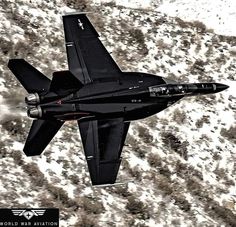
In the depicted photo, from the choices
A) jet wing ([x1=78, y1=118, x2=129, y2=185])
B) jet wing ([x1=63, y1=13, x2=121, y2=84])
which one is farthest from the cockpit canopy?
jet wing ([x1=78, y1=118, x2=129, y2=185])

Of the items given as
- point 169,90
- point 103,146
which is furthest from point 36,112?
point 169,90

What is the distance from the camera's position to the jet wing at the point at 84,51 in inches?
→ 1088

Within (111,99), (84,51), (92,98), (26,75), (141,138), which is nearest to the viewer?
(26,75)

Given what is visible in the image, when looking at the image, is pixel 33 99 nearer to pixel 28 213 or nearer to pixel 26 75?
pixel 26 75

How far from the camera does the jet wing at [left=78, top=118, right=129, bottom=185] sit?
84.8 feet

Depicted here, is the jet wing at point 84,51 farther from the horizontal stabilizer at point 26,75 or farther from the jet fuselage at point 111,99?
the horizontal stabilizer at point 26,75

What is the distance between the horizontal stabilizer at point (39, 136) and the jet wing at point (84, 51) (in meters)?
3.18

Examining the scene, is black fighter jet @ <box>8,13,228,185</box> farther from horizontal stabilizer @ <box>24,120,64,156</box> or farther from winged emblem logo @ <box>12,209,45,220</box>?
winged emblem logo @ <box>12,209,45,220</box>

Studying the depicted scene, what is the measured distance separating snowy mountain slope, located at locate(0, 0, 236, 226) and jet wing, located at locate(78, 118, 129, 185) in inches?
86.4

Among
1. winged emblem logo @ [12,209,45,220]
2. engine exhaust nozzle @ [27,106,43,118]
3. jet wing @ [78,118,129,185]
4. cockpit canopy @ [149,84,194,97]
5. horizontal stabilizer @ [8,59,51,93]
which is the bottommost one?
winged emblem logo @ [12,209,45,220]

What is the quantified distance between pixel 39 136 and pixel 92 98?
3215mm

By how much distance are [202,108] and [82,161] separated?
29.6 ft

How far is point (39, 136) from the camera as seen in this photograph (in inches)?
1024

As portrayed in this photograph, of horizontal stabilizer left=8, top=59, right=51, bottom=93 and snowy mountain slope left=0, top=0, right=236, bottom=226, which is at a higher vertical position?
horizontal stabilizer left=8, top=59, right=51, bottom=93
